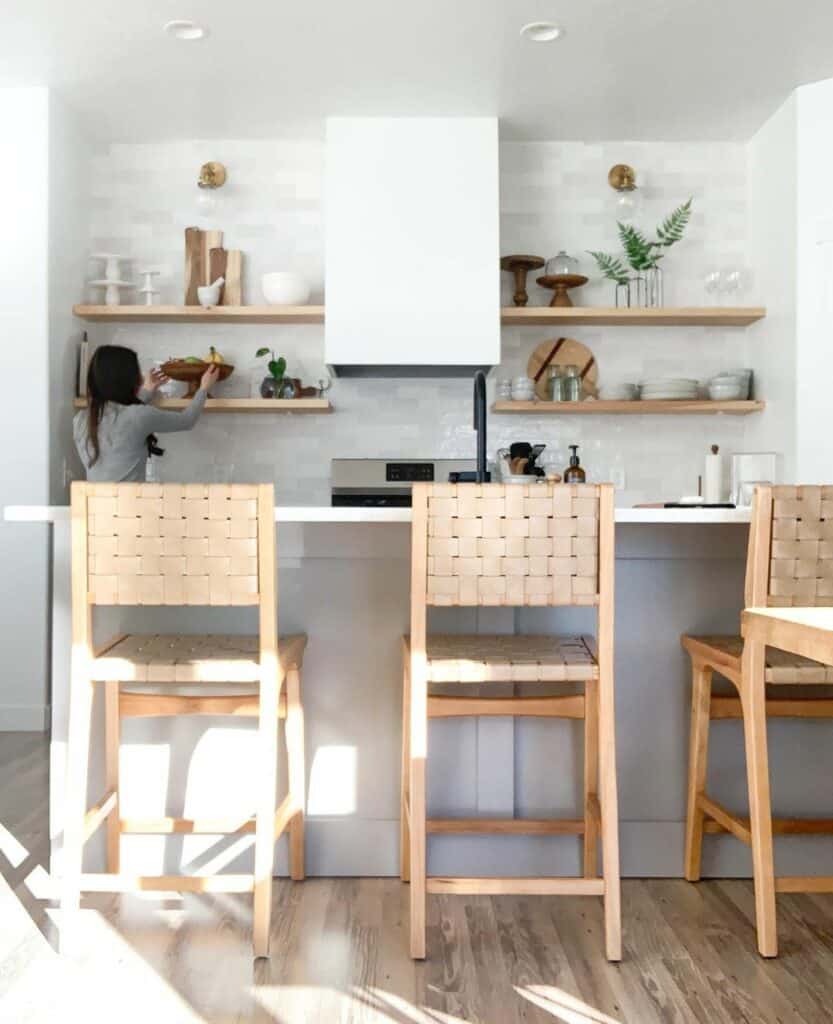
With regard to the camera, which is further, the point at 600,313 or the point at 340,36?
the point at 600,313

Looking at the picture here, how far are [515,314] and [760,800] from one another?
2.92 metres

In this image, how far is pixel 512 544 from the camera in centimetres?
208

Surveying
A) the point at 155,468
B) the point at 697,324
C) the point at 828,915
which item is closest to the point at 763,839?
the point at 828,915

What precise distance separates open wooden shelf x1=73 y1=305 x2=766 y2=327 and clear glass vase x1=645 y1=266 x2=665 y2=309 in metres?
0.08

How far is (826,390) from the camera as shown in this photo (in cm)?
428

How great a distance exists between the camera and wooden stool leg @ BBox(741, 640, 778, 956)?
2.12 meters

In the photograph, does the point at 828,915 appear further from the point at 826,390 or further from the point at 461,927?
the point at 826,390

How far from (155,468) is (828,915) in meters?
3.59

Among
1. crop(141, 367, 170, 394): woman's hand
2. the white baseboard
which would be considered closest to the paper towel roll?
crop(141, 367, 170, 394): woman's hand

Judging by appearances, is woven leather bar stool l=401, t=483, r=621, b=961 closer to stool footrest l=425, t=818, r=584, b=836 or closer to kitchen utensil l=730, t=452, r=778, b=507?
stool footrest l=425, t=818, r=584, b=836

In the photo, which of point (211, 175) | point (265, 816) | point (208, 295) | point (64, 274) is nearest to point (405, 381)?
point (208, 295)

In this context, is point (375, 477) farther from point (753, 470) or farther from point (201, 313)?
point (753, 470)

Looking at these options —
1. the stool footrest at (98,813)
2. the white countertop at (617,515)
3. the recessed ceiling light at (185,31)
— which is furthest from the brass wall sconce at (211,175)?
the stool footrest at (98,813)

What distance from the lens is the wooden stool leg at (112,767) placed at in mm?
2414
